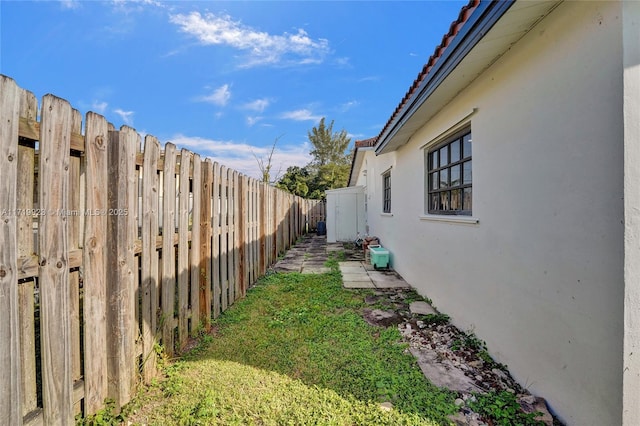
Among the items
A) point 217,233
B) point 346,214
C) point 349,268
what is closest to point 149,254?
point 217,233

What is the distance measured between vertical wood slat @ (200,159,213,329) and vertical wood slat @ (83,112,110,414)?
1.40 m

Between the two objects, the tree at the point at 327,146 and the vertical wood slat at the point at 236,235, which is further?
the tree at the point at 327,146

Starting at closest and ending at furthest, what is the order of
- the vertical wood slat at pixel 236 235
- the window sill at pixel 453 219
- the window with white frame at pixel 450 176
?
the window sill at pixel 453 219
the window with white frame at pixel 450 176
the vertical wood slat at pixel 236 235

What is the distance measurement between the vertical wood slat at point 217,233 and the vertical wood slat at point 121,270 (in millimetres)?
1501

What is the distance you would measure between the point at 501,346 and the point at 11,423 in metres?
3.37

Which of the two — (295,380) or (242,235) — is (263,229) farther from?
(295,380)

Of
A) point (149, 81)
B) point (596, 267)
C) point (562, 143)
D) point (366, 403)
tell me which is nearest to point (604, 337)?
point (596, 267)

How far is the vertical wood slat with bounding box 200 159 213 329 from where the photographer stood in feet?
10.5

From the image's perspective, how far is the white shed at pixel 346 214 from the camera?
12039 millimetres

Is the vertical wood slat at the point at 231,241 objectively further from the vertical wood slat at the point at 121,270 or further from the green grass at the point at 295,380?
the vertical wood slat at the point at 121,270

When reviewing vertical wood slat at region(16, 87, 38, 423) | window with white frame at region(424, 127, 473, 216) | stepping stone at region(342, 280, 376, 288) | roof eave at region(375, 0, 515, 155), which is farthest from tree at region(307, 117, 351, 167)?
vertical wood slat at region(16, 87, 38, 423)

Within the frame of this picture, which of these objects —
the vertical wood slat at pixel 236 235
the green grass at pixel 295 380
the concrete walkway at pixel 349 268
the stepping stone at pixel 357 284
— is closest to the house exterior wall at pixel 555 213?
the green grass at pixel 295 380

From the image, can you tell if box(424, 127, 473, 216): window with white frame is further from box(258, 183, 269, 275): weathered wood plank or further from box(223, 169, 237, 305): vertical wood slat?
box(258, 183, 269, 275): weathered wood plank

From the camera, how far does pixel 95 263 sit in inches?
67.7
